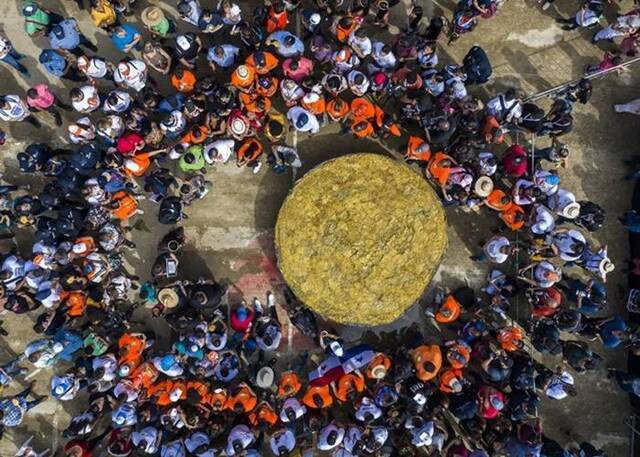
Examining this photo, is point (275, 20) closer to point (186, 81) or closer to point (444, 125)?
point (186, 81)

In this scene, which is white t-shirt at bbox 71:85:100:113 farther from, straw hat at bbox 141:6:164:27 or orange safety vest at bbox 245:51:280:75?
orange safety vest at bbox 245:51:280:75

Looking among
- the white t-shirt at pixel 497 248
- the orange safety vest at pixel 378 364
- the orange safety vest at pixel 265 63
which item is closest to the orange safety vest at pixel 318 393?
the orange safety vest at pixel 378 364

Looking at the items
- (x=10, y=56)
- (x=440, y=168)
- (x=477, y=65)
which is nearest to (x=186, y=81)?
(x=10, y=56)

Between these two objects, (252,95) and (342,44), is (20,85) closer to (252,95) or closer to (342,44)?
(252,95)

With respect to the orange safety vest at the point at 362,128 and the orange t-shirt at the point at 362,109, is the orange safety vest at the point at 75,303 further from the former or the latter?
the orange t-shirt at the point at 362,109

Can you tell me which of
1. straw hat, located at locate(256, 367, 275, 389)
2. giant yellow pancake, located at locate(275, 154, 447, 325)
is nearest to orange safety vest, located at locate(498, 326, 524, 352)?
giant yellow pancake, located at locate(275, 154, 447, 325)

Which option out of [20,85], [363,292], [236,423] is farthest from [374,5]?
[236,423]
